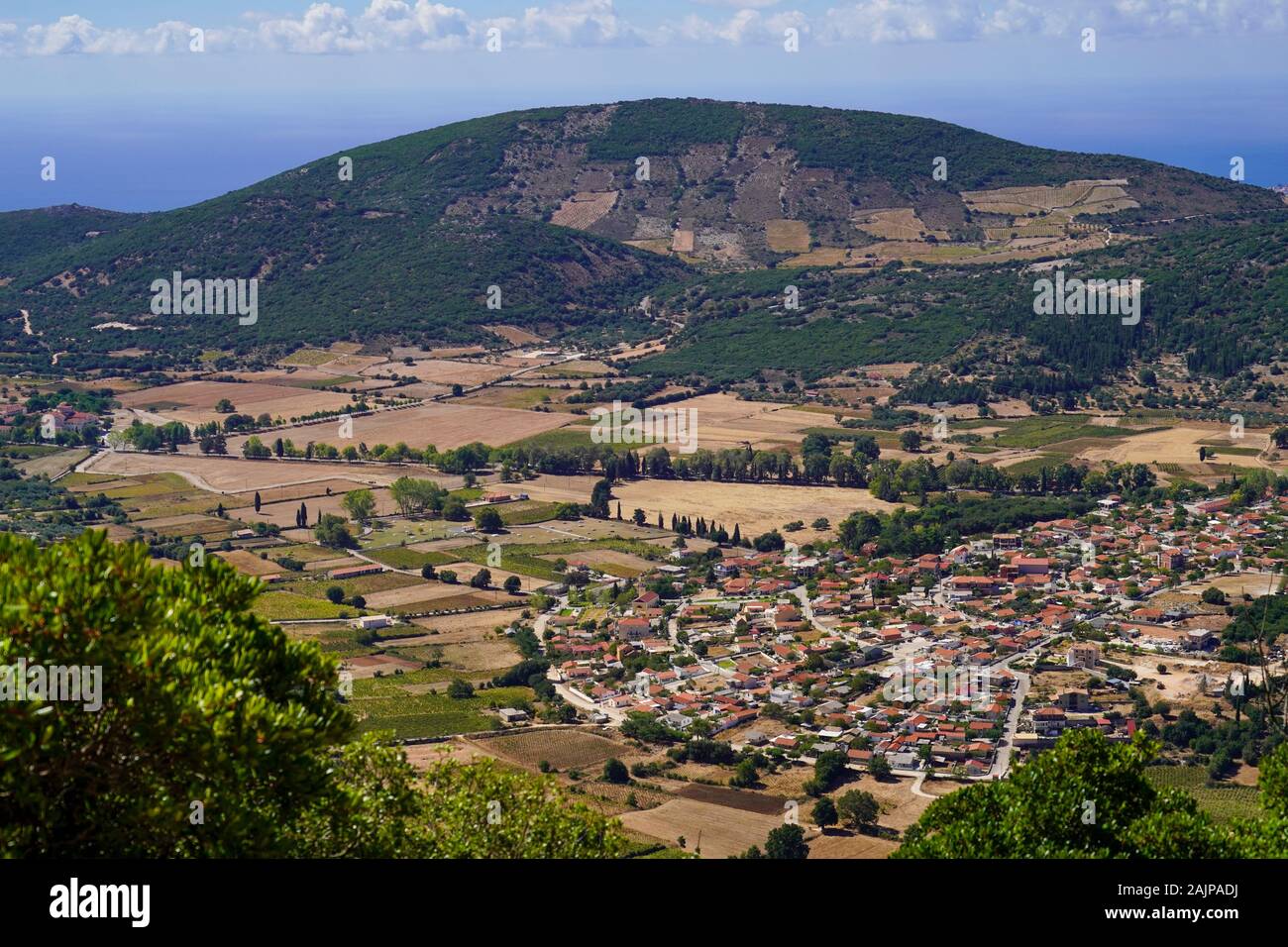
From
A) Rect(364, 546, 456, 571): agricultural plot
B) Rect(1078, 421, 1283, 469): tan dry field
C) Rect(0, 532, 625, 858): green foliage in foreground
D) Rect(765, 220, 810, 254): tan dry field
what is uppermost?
Rect(765, 220, 810, 254): tan dry field

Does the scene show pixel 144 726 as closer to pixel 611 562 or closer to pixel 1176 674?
pixel 1176 674

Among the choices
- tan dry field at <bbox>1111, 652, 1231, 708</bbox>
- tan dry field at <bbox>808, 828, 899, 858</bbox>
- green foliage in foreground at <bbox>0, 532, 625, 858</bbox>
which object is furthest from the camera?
tan dry field at <bbox>1111, 652, 1231, 708</bbox>

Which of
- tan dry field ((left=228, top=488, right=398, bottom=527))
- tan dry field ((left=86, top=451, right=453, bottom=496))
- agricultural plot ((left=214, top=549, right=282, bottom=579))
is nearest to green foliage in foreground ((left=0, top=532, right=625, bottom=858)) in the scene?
agricultural plot ((left=214, top=549, right=282, bottom=579))

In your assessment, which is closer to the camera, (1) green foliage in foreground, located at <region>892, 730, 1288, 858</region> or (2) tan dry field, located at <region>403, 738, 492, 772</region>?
(1) green foliage in foreground, located at <region>892, 730, 1288, 858</region>

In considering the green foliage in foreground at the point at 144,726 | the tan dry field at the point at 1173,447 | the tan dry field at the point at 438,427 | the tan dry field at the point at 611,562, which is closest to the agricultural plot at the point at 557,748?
the tan dry field at the point at 611,562

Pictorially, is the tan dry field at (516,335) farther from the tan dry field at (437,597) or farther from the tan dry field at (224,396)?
the tan dry field at (437,597)

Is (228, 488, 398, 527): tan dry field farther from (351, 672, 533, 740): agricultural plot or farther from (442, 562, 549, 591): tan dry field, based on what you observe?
(351, 672, 533, 740): agricultural plot

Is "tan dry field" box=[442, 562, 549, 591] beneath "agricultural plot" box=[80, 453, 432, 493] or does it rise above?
beneath
